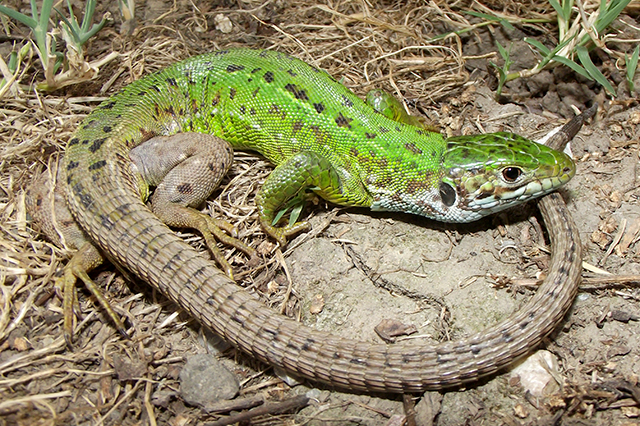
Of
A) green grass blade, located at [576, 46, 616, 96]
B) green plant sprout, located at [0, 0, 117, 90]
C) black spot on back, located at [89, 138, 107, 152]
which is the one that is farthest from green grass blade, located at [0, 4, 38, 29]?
green grass blade, located at [576, 46, 616, 96]

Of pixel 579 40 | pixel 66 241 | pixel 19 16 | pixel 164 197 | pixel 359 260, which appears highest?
pixel 19 16

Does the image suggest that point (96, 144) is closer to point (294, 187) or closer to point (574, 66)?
point (294, 187)

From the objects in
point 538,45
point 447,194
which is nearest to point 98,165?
point 447,194

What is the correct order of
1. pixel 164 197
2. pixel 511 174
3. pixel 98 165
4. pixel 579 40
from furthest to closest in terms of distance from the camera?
pixel 579 40 → pixel 164 197 → pixel 98 165 → pixel 511 174

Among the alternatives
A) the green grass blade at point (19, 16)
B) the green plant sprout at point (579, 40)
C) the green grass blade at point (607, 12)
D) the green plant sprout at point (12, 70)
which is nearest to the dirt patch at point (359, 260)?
the green plant sprout at point (12, 70)

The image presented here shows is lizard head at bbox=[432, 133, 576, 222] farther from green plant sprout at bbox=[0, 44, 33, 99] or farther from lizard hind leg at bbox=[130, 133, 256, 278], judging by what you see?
green plant sprout at bbox=[0, 44, 33, 99]
